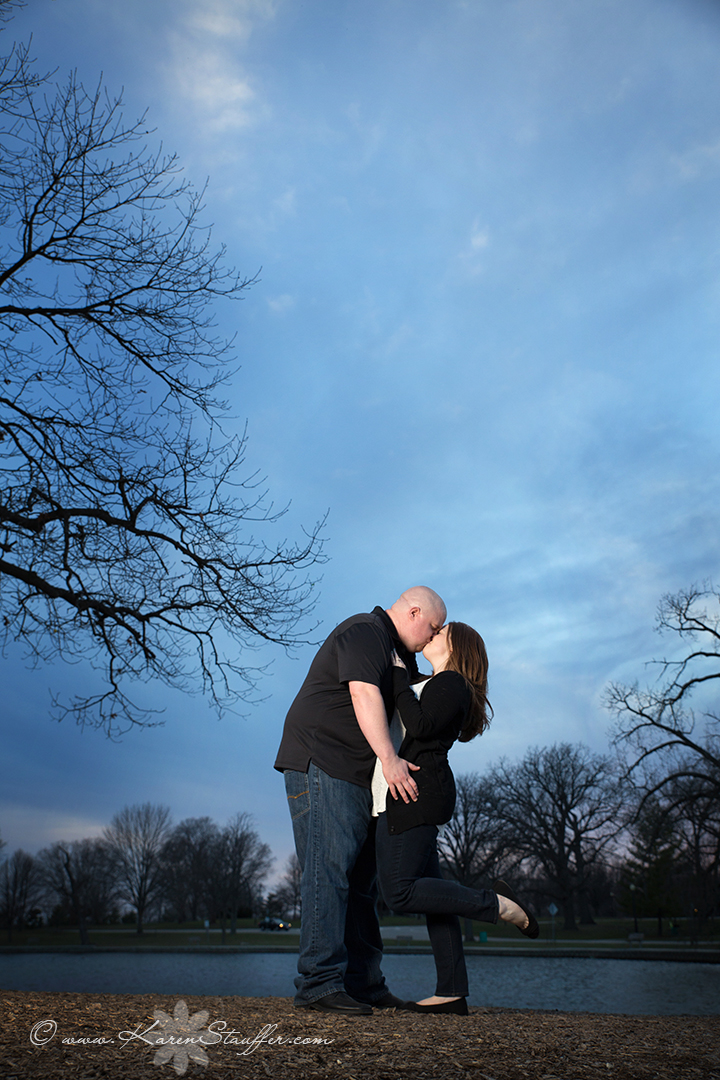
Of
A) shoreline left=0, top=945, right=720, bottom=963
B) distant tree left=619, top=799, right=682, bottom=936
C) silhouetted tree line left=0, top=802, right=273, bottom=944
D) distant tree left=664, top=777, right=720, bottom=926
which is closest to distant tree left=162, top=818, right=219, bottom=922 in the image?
silhouetted tree line left=0, top=802, right=273, bottom=944

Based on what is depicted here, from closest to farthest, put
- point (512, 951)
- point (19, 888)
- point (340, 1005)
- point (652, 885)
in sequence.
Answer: point (340, 1005)
point (512, 951)
point (652, 885)
point (19, 888)

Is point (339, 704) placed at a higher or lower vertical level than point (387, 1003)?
higher

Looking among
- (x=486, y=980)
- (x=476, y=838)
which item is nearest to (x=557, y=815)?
(x=476, y=838)

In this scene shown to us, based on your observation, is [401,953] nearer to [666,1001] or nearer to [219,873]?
[666,1001]

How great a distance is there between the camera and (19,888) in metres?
61.0

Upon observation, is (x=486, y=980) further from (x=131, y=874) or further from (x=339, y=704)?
(x=131, y=874)

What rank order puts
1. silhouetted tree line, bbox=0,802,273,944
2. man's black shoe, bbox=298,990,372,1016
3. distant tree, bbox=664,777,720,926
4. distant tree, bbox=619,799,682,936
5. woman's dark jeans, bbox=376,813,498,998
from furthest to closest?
1. silhouetted tree line, bbox=0,802,273,944
2. distant tree, bbox=619,799,682,936
3. distant tree, bbox=664,777,720,926
4. woman's dark jeans, bbox=376,813,498,998
5. man's black shoe, bbox=298,990,372,1016

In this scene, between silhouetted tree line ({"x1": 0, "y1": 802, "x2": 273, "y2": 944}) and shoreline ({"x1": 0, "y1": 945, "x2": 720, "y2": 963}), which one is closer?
shoreline ({"x1": 0, "y1": 945, "x2": 720, "y2": 963})

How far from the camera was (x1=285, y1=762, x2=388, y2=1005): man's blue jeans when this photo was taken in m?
2.93

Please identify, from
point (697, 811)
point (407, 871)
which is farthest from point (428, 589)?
point (697, 811)

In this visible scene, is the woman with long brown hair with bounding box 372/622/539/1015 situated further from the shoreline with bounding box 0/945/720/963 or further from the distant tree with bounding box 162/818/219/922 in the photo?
the distant tree with bounding box 162/818/219/922

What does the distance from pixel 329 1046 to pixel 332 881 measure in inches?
34.2

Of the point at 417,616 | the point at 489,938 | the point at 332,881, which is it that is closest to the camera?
the point at 332,881

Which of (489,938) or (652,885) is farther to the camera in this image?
(489,938)
